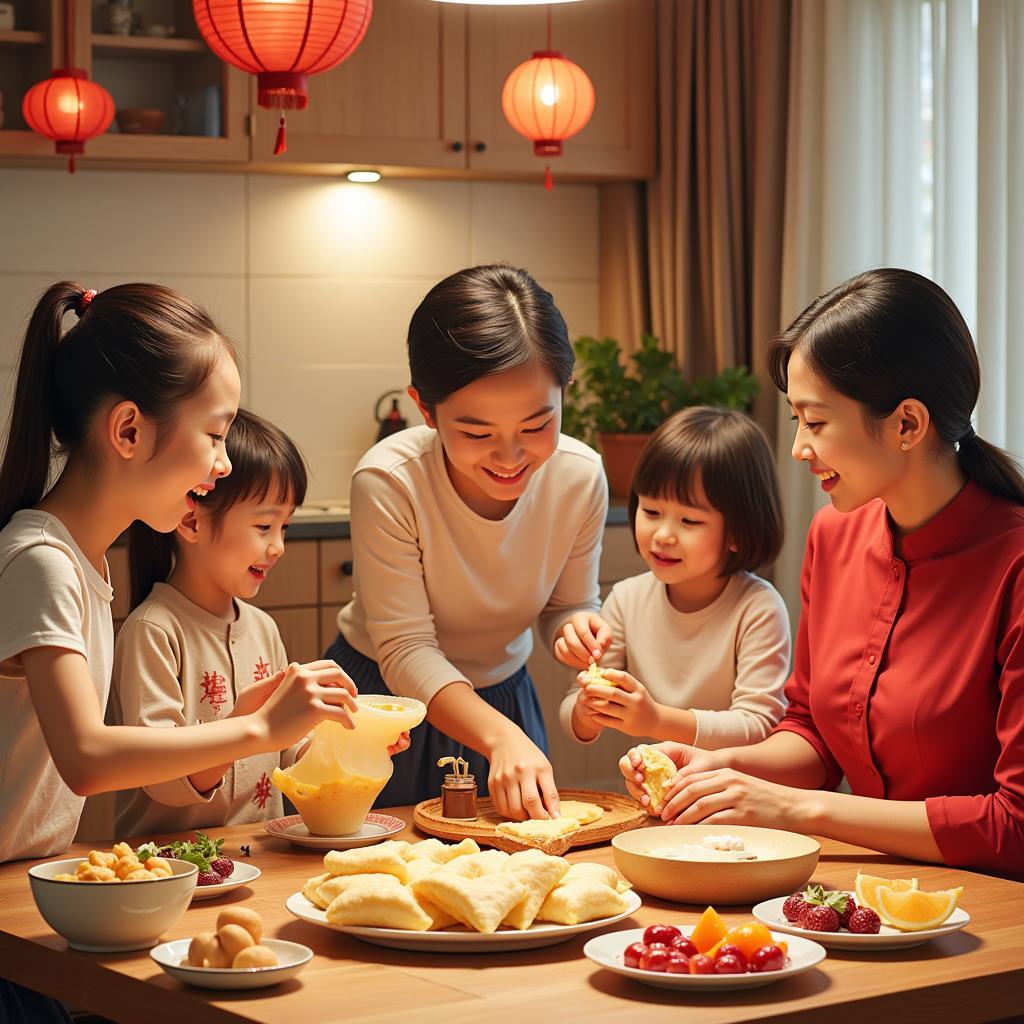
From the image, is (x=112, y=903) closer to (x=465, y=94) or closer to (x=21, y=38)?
(x=21, y=38)

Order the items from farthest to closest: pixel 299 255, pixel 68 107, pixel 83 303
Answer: pixel 299 255, pixel 68 107, pixel 83 303

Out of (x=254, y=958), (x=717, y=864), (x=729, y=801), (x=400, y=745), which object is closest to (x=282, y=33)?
(x=400, y=745)

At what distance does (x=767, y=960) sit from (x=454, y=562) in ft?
3.76

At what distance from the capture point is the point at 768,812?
6.10 ft

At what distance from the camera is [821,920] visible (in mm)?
1474

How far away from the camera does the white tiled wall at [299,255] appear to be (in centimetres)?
466

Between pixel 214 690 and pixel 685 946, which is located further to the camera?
pixel 214 690

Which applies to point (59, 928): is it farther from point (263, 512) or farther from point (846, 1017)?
point (263, 512)

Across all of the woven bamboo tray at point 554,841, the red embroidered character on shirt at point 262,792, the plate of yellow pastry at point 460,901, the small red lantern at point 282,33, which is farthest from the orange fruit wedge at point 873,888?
the small red lantern at point 282,33

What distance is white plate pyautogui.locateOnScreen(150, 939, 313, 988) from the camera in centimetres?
133

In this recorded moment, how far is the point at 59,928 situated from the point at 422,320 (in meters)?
1.09

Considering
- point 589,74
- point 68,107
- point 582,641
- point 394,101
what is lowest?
point 582,641

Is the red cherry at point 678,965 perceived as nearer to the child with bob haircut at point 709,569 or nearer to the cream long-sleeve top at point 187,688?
the cream long-sleeve top at point 187,688

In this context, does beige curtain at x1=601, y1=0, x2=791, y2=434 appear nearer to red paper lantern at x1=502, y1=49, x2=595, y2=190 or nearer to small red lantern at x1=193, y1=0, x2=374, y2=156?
red paper lantern at x1=502, y1=49, x2=595, y2=190
